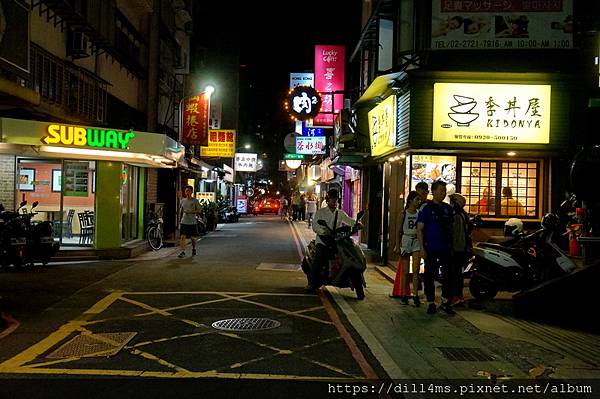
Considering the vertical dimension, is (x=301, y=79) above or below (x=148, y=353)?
above

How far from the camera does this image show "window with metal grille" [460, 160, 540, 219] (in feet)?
42.7

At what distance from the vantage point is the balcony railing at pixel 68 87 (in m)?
13.7

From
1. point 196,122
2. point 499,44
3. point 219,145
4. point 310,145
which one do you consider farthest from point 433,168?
point 219,145

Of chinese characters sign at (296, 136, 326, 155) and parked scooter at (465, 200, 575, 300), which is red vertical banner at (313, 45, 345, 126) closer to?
chinese characters sign at (296, 136, 326, 155)

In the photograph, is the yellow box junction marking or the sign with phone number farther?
the sign with phone number

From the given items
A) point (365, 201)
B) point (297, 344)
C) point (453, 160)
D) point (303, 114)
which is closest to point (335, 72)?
point (303, 114)

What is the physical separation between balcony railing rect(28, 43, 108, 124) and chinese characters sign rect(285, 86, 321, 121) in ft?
22.2

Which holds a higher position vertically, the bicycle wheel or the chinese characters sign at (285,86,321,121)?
the chinese characters sign at (285,86,321,121)

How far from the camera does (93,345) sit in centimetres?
696

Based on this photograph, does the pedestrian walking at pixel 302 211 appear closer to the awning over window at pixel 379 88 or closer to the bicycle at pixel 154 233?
the bicycle at pixel 154 233

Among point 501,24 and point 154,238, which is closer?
point 501,24

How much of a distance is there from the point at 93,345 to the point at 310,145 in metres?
26.9

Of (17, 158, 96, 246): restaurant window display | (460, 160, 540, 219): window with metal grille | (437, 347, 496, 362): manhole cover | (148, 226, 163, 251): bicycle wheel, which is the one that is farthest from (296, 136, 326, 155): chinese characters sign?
(437, 347, 496, 362): manhole cover

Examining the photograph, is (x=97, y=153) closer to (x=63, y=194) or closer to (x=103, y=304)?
(x=63, y=194)
